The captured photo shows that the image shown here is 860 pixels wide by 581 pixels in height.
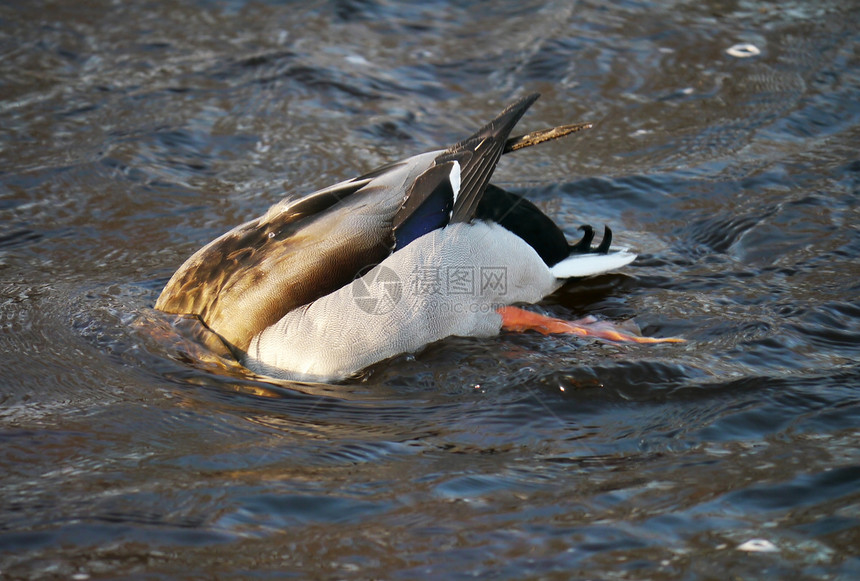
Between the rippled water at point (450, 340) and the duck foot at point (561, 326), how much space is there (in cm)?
9

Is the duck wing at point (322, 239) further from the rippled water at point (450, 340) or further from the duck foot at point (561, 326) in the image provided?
the duck foot at point (561, 326)

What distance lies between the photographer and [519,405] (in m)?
3.81

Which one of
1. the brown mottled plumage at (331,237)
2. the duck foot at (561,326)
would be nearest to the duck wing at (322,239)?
the brown mottled plumage at (331,237)

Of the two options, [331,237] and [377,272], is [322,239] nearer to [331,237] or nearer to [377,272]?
[331,237]

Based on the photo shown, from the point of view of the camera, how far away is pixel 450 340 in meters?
4.31

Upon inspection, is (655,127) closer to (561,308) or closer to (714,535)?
(561,308)

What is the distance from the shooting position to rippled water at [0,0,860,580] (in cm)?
299

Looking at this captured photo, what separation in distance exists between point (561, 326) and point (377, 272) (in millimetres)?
1021

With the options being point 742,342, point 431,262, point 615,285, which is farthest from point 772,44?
point 431,262

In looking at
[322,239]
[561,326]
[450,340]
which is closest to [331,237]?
[322,239]

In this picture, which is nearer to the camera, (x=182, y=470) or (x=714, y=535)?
(x=714, y=535)

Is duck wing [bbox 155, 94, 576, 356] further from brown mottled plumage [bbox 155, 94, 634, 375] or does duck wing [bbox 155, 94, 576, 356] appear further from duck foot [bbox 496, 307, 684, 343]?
duck foot [bbox 496, 307, 684, 343]

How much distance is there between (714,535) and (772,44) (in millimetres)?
5619

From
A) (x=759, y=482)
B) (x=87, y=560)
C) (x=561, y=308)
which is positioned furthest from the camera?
(x=561, y=308)
